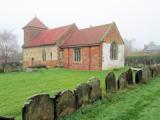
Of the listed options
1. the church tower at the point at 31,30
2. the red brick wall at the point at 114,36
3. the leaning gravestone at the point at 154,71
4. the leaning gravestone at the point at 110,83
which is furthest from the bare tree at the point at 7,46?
the leaning gravestone at the point at 110,83

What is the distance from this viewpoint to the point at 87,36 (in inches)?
1238

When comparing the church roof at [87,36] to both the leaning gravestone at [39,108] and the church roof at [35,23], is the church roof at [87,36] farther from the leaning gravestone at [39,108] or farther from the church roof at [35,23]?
the leaning gravestone at [39,108]

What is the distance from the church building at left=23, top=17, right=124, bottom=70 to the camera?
2832 centimetres

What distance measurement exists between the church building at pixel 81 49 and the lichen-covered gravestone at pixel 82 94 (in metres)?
18.7

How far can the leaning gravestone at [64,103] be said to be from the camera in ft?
24.8

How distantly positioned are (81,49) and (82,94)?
2163 centimetres

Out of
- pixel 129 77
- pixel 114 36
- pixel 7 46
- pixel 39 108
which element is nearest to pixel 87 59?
pixel 114 36

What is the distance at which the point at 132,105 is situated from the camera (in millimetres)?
9234

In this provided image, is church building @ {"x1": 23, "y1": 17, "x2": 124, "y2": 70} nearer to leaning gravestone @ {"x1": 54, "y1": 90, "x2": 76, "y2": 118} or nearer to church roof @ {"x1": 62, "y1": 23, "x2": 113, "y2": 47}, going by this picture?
church roof @ {"x1": 62, "y1": 23, "x2": 113, "y2": 47}

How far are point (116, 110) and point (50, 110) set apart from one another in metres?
2.61

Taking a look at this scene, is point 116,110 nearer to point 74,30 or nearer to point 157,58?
point 74,30

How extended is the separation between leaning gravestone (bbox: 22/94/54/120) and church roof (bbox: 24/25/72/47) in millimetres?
27906

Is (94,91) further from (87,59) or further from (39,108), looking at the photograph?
(87,59)

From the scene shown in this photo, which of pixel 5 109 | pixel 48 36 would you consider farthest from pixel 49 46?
pixel 5 109
